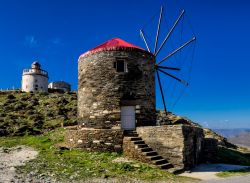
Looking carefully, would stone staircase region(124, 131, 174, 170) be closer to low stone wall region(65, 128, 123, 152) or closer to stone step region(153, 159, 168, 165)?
stone step region(153, 159, 168, 165)

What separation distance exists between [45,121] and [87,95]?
15979 mm

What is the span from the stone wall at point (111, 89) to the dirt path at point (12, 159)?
444cm

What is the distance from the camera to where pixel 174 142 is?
17.0 m

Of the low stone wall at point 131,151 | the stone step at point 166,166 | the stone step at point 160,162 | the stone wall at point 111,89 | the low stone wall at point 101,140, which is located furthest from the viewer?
the stone wall at point 111,89

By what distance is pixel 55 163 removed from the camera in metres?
15.8

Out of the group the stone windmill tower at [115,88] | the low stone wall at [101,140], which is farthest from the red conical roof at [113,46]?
the low stone wall at [101,140]

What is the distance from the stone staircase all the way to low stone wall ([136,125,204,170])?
9.6 inches

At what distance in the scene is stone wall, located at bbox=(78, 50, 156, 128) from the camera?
20.5 meters

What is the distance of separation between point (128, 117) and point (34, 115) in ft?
64.7

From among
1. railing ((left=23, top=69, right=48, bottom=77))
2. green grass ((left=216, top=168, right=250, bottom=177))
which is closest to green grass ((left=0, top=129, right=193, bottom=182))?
green grass ((left=216, top=168, right=250, bottom=177))

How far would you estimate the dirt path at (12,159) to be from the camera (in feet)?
43.8

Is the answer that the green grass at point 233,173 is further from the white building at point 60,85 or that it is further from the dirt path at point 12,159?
the white building at point 60,85

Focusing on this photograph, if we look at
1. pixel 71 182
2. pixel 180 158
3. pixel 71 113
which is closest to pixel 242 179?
pixel 180 158

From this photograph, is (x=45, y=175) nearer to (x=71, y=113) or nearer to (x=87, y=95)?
(x=87, y=95)
